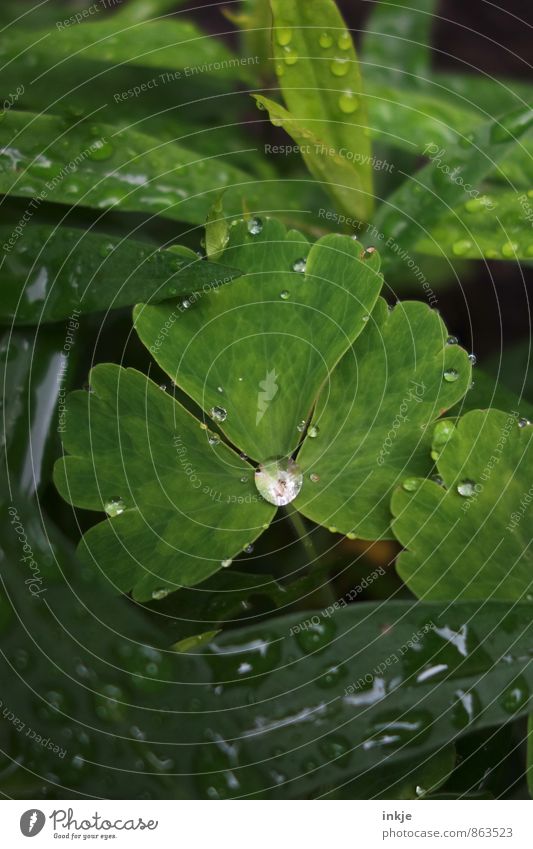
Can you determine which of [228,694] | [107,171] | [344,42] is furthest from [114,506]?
[344,42]

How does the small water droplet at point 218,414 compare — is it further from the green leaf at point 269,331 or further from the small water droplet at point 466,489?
the small water droplet at point 466,489

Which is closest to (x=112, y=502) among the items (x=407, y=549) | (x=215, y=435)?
(x=215, y=435)

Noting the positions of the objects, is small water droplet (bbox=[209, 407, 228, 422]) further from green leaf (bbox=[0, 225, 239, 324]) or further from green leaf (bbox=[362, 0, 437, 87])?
green leaf (bbox=[362, 0, 437, 87])

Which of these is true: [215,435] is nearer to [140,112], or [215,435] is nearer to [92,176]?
[92,176]

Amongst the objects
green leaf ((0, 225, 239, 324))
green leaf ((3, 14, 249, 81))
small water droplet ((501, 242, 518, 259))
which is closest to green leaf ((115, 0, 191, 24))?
green leaf ((3, 14, 249, 81))

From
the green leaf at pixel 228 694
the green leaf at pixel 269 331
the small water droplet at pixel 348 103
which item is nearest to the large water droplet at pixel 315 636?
the green leaf at pixel 228 694
